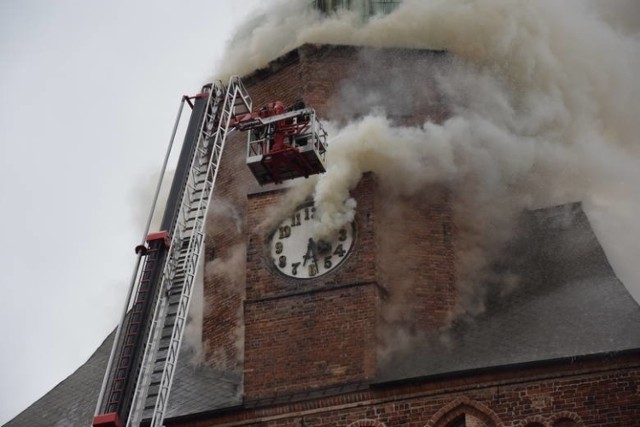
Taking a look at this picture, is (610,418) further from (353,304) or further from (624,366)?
(353,304)

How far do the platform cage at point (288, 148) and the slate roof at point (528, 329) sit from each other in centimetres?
407

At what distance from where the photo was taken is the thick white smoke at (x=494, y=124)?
3872cm

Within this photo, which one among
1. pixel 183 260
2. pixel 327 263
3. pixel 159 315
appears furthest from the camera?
pixel 327 263

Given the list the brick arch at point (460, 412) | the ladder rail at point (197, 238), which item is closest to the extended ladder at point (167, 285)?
the ladder rail at point (197, 238)

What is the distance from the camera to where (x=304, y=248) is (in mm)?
38281

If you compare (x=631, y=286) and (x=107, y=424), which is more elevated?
(x=631, y=286)

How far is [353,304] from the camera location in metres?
37.0

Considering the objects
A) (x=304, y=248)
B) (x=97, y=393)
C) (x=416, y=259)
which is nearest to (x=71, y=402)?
(x=97, y=393)

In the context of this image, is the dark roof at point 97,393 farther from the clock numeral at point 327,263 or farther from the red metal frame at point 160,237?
the red metal frame at point 160,237

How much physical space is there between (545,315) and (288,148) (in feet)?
19.9

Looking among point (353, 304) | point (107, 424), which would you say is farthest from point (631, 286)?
point (107, 424)

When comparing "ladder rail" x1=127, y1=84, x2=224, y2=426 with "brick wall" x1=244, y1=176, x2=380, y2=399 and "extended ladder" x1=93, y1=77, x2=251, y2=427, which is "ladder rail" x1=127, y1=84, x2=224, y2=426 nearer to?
"extended ladder" x1=93, y1=77, x2=251, y2=427

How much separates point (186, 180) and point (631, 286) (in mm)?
8901

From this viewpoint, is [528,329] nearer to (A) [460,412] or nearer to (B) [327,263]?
(A) [460,412]
